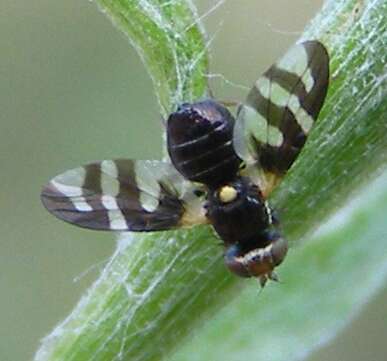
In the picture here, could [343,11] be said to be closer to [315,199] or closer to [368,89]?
[368,89]

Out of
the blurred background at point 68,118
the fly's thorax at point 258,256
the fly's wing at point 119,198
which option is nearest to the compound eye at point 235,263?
the fly's thorax at point 258,256

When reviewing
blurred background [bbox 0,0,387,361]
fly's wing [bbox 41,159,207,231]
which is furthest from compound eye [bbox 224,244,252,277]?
blurred background [bbox 0,0,387,361]

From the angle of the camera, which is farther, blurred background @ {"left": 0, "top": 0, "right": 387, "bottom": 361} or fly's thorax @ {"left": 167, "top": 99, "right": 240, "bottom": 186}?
blurred background @ {"left": 0, "top": 0, "right": 387, "bottom": 361}

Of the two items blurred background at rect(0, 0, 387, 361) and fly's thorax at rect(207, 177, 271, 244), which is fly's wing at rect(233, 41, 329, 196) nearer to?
fly's thorax at rect(207, 177, 271, 244)

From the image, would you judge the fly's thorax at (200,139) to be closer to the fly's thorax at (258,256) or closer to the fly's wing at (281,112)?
the fly's wing at (281,112)

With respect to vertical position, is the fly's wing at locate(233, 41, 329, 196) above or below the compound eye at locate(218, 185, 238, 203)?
above

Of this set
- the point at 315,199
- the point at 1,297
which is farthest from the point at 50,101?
the point at 315,199

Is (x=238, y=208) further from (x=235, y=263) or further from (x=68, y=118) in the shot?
(x=68, y=118)
